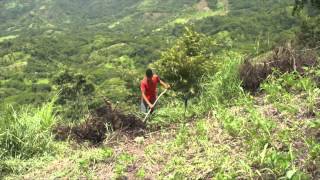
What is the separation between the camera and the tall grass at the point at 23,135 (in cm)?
647

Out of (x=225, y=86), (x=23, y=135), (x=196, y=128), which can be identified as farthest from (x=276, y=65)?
(x=23, y=135)

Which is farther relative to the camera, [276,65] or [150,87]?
[150,87]

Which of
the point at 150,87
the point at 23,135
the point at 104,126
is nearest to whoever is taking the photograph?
the point at 23,135

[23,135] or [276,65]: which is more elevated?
[276,65]

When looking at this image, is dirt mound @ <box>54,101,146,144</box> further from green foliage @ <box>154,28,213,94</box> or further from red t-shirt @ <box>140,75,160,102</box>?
green foliage @ <box>154,28,213,94</box>

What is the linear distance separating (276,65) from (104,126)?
264 cm

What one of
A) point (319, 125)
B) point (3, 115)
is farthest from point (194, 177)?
point (3, 115)

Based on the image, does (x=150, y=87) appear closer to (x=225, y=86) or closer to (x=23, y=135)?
(x=225, y=86)

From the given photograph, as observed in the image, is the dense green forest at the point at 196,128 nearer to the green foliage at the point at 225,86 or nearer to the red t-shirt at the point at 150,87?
the green foliage at the point at 225,86

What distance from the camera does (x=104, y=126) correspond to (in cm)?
705

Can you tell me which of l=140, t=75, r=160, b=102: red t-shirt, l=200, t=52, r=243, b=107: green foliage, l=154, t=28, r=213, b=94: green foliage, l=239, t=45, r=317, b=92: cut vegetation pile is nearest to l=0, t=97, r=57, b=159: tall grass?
l=200, t=52, r=243, b=107: green foliage

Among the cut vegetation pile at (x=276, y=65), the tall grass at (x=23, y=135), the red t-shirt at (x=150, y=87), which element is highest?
the cut vegetation pile at (x=276, y=65)

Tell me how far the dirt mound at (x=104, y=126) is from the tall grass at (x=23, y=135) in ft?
1.38

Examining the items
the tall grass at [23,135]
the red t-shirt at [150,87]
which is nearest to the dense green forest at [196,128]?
the tall grass at [23,135]
